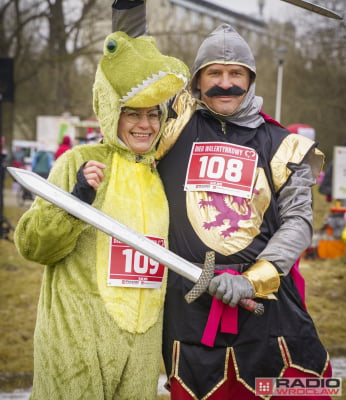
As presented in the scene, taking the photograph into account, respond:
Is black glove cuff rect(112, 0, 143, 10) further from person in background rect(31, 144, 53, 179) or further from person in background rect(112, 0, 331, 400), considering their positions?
person in background rect(31, 144, 53, 179)

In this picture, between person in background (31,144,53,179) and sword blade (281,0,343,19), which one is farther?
person in background (31,144,53,179)

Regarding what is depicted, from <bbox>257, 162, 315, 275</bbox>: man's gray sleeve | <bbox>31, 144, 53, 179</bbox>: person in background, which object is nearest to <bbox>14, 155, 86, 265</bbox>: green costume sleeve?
<bbox>257, 162, 315, 275</bbox>: man's gray sleeve

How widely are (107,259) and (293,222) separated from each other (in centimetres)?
82

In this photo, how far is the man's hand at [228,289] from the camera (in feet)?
7.13

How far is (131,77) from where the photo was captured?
225 centimetres

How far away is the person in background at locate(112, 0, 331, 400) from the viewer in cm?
249

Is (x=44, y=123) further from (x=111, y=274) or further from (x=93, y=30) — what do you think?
(x=111, y=274)

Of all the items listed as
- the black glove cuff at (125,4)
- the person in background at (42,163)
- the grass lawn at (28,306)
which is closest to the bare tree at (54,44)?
the person in background at (42,163)

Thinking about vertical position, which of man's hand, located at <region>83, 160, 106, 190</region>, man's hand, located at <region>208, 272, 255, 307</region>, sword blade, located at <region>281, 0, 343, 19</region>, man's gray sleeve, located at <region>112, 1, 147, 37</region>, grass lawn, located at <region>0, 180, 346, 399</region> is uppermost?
sword blade, located at <region>281, 0, 343, 19</region>

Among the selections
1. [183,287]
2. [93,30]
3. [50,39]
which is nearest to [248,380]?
[183,287]

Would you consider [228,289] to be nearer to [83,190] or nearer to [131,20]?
[83,190]

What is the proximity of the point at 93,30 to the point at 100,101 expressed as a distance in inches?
483

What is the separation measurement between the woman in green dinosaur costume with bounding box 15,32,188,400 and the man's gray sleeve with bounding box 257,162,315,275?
1.59ft

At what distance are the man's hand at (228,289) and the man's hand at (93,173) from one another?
570 mm
